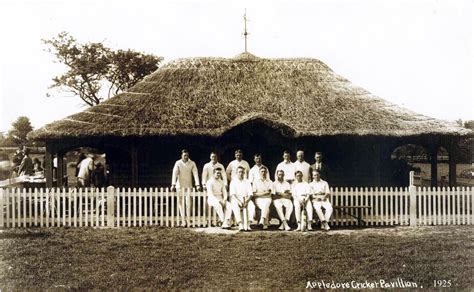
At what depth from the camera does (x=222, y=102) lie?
17344 mm

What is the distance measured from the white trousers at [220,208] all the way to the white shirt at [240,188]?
329 millimetres

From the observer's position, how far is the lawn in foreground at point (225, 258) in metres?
7.78

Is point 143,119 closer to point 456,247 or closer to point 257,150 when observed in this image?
point 257,150

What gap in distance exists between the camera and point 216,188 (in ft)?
41.8

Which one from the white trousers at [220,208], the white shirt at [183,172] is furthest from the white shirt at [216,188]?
the white shirt at [183,172]

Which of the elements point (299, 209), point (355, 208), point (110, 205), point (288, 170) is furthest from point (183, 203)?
point (355, 208)

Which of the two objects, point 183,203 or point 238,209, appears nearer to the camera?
point 238,209

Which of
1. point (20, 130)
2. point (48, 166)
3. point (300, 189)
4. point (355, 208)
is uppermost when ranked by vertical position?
point (20, 130)

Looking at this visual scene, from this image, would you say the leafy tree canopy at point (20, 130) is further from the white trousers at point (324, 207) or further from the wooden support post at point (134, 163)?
the white trousers at point (324, 207)

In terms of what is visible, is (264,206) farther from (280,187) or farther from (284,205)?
(280,187)

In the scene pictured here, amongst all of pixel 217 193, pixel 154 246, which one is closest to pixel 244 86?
pixel 217 193

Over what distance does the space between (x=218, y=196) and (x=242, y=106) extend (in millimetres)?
5273

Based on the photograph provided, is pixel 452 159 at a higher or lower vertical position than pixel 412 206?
higher

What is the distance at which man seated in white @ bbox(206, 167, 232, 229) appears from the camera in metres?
12.5
